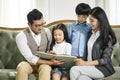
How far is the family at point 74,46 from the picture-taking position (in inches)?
107

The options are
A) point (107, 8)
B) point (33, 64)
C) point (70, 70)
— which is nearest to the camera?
point (70, 70)

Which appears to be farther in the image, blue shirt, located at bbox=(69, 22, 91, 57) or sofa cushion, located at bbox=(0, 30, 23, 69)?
sofa cushion, located at bbox=(0, 30, 23, 69)

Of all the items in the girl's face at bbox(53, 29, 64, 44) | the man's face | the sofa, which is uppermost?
the man's face

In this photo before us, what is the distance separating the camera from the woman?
2.69 metres

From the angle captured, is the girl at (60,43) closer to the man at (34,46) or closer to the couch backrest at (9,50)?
the man at (34,46)

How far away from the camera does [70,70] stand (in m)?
2.69

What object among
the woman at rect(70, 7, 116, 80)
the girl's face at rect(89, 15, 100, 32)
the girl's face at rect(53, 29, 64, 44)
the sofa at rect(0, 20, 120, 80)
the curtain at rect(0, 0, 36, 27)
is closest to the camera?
the woman at rect(70, 7, 116, 80)

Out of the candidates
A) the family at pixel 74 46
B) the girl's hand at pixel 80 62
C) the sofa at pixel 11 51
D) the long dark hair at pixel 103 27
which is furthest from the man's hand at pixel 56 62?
the sofa at pixel 11 51

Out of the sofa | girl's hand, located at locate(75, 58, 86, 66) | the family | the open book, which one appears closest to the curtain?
the sofa

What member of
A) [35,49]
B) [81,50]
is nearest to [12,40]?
[35,49]

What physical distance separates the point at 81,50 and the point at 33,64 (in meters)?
0.49

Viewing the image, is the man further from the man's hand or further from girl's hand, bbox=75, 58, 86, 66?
girl's hand, bbox=75, 58, 86, 66

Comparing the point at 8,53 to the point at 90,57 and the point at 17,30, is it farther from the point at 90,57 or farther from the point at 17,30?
the point at 90,57

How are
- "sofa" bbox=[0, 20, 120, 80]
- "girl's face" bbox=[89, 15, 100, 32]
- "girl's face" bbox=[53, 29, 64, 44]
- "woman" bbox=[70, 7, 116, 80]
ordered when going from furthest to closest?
"sofa" bbox=[0, 20, 120, 80] < "girl's face" bbox=[53, 29, 64, 44] < "girl's face" bbox=[89, 15, 100, 32] < "woman" bbox=[70, 7, 116, 80]
